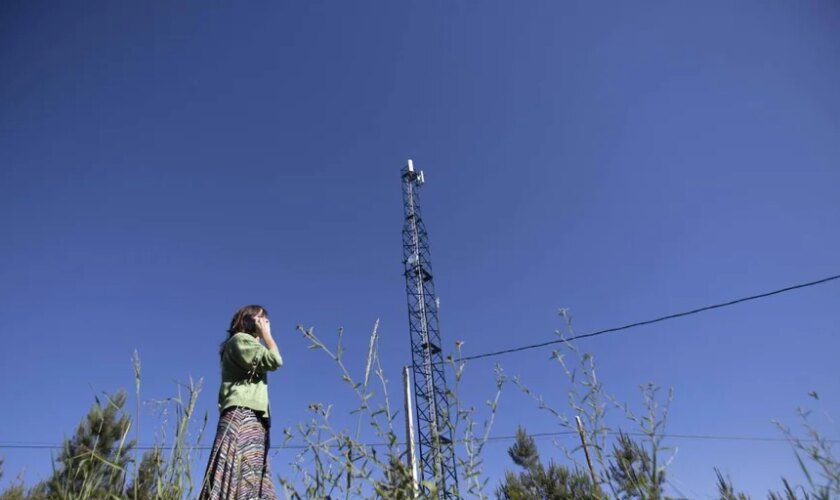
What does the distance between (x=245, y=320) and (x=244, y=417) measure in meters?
0.56

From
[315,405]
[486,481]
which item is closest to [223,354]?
[315,405]

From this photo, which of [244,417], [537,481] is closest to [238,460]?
[244,417]

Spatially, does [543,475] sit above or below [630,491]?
above

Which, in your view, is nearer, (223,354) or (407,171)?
(223,354)

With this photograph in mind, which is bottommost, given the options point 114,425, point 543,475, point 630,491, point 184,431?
point 630,491

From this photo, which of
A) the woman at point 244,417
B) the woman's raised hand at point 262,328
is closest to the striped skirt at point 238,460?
the woman at point 244,417

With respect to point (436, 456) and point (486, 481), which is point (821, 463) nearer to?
point (486, 481)

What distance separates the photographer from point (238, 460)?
1534 millimetres

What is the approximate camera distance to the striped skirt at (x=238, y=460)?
1626 millimetres

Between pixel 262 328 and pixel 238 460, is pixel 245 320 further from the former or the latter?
pixel 238 460

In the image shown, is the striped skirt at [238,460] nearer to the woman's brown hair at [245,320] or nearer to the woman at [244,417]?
the woman at [244,417]

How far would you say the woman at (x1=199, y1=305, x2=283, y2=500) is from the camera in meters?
1.65

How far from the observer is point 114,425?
1012 cm

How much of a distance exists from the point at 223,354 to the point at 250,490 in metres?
0.74
